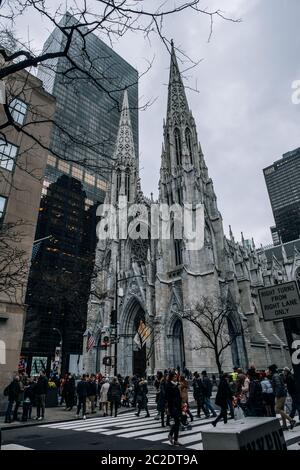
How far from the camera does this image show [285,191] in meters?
140

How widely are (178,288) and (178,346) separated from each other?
6.13m

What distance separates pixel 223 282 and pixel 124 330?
13.3 meters

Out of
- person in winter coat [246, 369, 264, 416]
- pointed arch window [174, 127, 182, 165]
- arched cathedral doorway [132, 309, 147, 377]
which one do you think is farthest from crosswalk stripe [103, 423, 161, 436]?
pointed arch window [174, 127, 182, 165]

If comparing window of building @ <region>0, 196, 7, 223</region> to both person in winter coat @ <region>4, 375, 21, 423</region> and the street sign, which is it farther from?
the street sign

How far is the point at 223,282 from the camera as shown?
33844 mm

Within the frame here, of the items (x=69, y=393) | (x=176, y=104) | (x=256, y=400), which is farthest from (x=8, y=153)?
(x=176, y=104)

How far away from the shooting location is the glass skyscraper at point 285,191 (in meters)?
124

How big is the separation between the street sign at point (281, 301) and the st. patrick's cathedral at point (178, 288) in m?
18.2

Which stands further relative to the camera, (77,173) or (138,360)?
(77,173)

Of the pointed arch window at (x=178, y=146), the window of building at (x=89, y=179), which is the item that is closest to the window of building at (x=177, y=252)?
the pointed arch window at (x=178, y=146)

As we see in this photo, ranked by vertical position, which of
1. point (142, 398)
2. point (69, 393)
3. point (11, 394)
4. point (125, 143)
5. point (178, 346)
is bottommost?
Result: point (142, 398)

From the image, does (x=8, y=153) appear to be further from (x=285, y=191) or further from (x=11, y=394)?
(x=285, y=191)

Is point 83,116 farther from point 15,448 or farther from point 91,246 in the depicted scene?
point 15,448

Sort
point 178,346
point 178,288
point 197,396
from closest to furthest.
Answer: point 197,396 < point 178,346 < point 178,288
